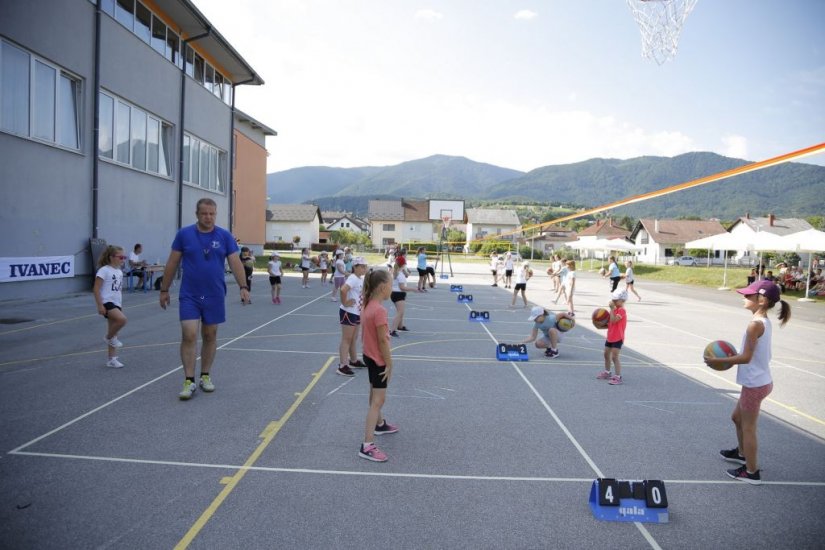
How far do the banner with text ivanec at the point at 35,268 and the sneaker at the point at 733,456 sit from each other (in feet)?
51.2

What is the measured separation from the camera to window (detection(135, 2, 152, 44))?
19484 mm

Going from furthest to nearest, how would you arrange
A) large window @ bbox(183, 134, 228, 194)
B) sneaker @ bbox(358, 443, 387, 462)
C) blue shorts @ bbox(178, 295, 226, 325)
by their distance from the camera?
large window @ bbox(183, 134, 228, 194), blue shorts @ bbox(178, 295, 226, 325), sneaker @ bbox(358, 443, 387, 462)

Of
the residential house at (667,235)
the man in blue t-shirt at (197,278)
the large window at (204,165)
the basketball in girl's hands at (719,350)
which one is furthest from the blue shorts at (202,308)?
the residential house at (667,235)

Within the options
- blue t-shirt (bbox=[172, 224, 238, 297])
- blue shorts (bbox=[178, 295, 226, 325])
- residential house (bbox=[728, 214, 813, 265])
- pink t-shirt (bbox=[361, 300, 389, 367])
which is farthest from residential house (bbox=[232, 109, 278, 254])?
residential house (bbox=[728, 214, 813, 265])

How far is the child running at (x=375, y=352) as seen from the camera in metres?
4.97

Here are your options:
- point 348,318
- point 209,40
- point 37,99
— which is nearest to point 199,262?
point 348,318

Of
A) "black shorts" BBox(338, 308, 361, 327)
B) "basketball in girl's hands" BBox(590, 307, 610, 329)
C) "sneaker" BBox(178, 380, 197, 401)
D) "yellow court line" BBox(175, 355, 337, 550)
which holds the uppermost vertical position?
"basketball in girl's hands" BBox(590, 307, 610, 329)

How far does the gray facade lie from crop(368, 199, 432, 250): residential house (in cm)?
6779

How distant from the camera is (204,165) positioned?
26672 millimetres

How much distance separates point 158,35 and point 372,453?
72.2 feet

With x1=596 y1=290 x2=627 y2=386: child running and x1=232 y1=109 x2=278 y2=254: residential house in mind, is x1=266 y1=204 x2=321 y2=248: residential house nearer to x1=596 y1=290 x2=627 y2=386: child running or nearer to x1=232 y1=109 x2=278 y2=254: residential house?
x1=232 y1=109 x2=278 y2=254: residential house

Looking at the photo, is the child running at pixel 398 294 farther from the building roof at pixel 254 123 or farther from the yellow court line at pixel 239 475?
the building roof at pixel 254 123

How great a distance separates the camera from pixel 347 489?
14.4 ft

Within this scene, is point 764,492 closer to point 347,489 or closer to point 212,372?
point 347,489
